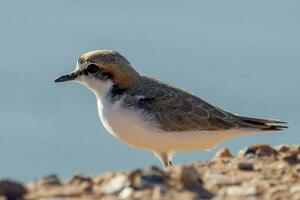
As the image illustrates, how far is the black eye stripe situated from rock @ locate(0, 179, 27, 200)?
19.5 ft

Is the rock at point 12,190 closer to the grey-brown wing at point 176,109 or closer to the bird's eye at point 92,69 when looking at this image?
the grey-brown wing at point 176,109

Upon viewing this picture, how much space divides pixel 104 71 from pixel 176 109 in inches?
40.2

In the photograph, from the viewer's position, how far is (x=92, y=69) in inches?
650

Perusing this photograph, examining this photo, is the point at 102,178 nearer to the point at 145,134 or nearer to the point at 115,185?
the point at 115,185

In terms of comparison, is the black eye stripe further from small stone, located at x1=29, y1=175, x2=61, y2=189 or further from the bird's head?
small stone, located at x1=29, y1=175, x2=61, y2=189

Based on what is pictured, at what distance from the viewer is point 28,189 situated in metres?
10.8

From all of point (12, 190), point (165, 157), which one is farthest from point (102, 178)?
point (165, 157)

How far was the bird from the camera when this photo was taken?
1573 centimetres

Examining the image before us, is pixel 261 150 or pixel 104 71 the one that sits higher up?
pixel 104 71

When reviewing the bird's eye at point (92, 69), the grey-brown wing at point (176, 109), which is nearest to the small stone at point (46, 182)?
the grey-brown wing at point (176, 109)

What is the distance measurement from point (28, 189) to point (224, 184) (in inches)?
66.9

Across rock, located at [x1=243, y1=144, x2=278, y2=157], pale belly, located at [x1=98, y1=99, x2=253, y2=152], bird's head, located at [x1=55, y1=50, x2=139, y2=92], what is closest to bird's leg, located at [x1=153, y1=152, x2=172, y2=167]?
pale belly, located at [x1=98, y1=99, x2=253, y2=152]

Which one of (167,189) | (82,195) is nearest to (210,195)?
(167,189)

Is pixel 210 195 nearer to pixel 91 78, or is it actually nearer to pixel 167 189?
pixel 167 189
